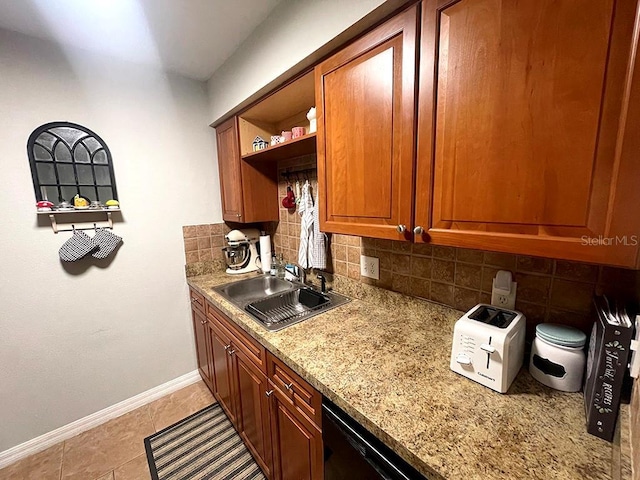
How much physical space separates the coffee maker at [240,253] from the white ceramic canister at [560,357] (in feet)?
5.99

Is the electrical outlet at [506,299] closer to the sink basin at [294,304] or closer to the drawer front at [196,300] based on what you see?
the sink basin at [294,304]

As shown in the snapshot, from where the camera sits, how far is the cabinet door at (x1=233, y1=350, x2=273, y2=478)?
1.22 meters

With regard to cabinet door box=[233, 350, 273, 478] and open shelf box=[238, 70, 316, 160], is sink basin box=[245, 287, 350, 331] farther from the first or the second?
open shelf box=[238, 70, 316, 160]

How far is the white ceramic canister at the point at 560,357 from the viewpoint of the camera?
2.36 feet

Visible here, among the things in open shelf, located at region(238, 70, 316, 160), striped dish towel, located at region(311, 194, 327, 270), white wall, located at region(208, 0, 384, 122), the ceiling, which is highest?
the ceiling

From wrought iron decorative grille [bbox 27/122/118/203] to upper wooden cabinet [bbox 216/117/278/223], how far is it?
2.32 feet

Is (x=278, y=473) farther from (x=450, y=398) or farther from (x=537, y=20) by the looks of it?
(x=537, y=20)

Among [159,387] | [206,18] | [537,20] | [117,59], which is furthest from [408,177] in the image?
[159,387]

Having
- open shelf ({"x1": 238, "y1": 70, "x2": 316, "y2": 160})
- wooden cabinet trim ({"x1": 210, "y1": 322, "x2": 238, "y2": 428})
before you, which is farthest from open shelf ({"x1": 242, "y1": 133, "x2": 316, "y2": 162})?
wooden cabinet trim ({"x1": 210, "y1": 322, "x2": 238, "y2": 428})

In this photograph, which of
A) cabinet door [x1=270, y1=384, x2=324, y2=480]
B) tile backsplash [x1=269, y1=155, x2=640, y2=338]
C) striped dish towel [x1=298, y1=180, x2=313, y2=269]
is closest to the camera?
tile backsplash [x1=269, y1=155, x2=640, y2=338]

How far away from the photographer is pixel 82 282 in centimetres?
167

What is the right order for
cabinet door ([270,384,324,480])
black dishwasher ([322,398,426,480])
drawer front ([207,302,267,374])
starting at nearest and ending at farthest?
1. black dishwasher ([322,398,426,480])
2. cabinet door ([270,384,324,480])
3. drawer front ([207,302,267,374])

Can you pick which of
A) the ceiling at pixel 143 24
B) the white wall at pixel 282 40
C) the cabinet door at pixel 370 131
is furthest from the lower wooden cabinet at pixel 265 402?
the ceiling at pixel 143 24

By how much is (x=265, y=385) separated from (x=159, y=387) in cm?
139
